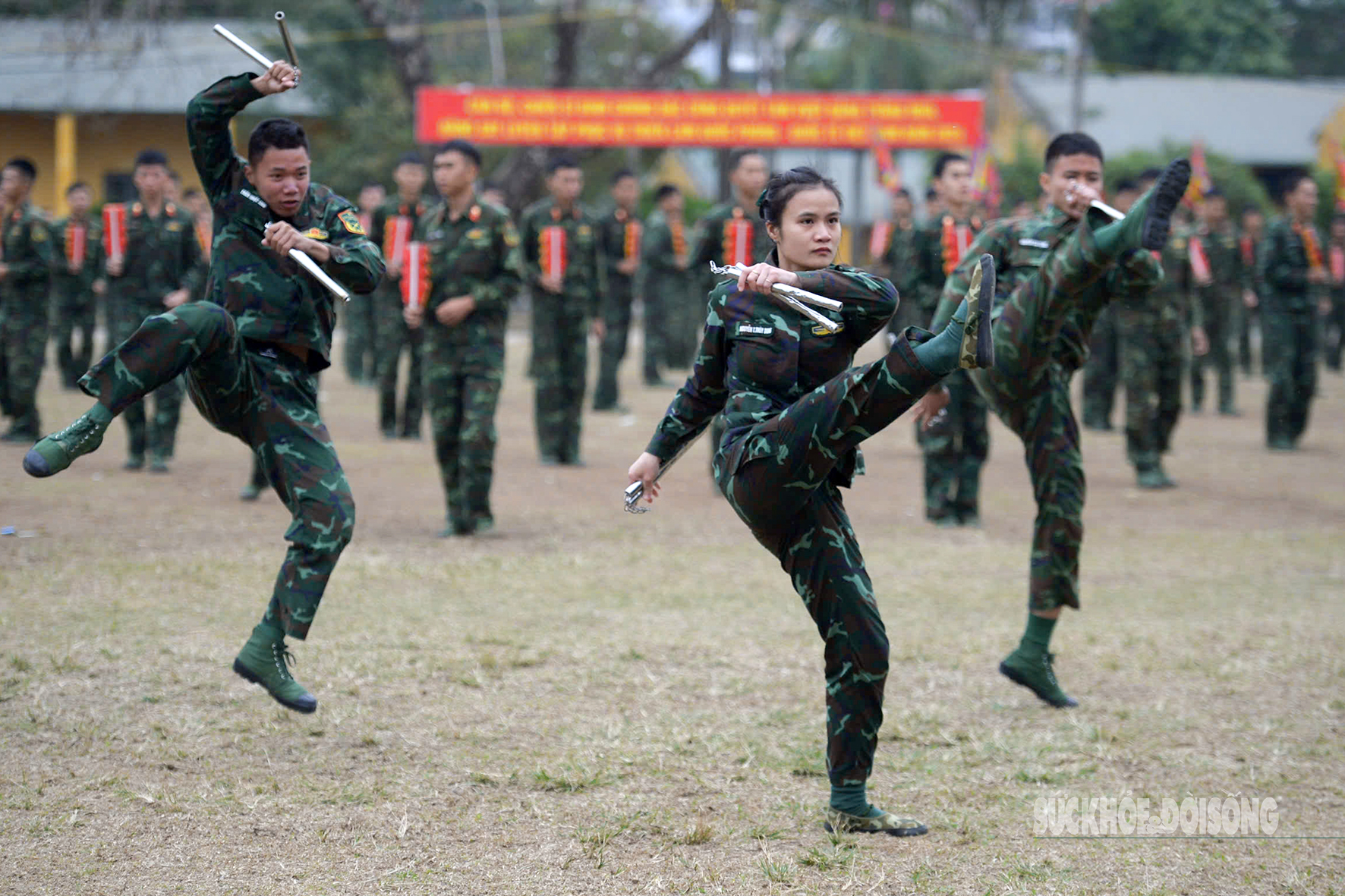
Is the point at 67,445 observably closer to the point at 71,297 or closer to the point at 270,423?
the point at 270,423

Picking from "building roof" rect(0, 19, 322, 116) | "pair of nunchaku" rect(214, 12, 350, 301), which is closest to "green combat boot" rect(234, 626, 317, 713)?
"pair of nunchaku" rect(214, 12, 350, 301)

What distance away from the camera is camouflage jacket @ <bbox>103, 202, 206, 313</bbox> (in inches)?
443

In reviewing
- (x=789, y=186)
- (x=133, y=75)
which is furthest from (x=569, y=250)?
(x=133, y=75)

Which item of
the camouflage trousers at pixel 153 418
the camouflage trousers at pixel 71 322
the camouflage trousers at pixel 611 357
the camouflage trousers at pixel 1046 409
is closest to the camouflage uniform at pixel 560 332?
the camouflage trousers at pixel 153 418

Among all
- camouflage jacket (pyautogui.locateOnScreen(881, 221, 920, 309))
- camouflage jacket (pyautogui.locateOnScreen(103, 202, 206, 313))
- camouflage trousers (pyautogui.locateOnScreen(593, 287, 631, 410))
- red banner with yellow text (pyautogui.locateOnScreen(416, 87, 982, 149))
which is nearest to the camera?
camouflage jacket (pyautogui.locateOnScreen(881, 221, 920, 309))

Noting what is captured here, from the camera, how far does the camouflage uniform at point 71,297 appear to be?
14711 mm

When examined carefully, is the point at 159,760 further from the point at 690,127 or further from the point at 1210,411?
the point at 690,127

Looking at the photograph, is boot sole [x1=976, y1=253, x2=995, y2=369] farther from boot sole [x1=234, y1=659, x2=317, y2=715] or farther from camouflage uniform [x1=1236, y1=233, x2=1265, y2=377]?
camouflage uniform [x1=1236, y1=233, x2=1265, y2=377]

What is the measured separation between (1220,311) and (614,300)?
7.57 meters

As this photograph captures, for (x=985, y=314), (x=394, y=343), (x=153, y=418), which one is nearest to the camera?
(x=985, y=314)

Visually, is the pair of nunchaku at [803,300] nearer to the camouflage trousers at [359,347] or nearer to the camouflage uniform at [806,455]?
the camouflage uniform at [806,455]

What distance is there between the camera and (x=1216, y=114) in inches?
1682

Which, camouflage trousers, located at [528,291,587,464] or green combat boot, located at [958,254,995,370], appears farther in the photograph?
camouflage trousers, located at [528,291,587,464]

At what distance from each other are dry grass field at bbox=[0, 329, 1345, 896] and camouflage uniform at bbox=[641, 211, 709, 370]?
28.8 ft
